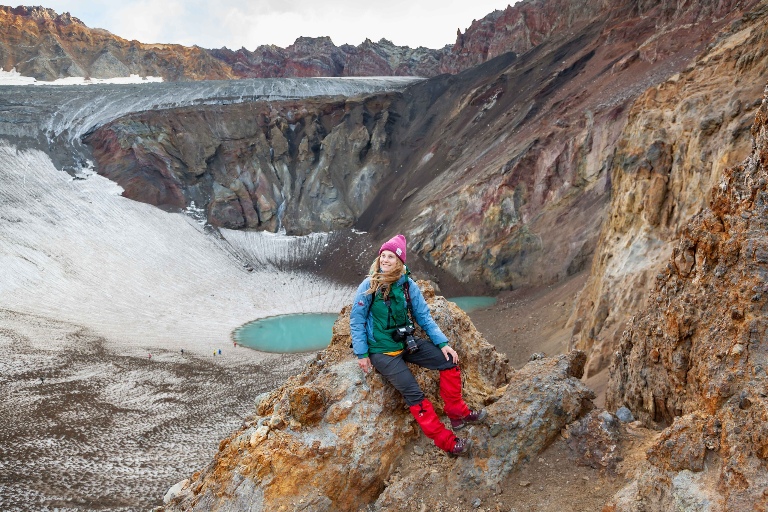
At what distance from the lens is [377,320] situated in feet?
14.8

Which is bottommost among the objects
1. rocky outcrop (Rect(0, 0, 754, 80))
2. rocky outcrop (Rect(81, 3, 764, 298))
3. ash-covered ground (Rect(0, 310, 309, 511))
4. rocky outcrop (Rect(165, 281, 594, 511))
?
ash-covered ground (Rect(0, 310, 309, 511))

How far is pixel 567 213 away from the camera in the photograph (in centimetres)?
3083

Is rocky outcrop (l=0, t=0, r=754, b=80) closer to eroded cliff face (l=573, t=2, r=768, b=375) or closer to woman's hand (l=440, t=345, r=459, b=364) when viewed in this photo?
eroded cliff face (l=573, t=2, r=768, b=375)

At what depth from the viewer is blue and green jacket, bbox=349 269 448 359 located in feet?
14.7

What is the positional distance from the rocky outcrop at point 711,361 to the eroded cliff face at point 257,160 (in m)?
46.7

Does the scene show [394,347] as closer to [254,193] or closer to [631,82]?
[631,82]

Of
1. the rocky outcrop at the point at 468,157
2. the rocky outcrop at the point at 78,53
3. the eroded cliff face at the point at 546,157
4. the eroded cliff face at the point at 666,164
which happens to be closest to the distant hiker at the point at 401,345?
the eroded cliff face at the point at 666,164

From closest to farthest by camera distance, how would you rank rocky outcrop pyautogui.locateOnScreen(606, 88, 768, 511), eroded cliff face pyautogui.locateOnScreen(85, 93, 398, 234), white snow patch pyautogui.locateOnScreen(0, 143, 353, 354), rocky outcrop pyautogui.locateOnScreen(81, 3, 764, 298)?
rocky outcrop pyautogui.locateOnScreen(606, 88, 768, 511)
rocky outcrop pyautogui.locateOnScreen(81, 3, 764, 298)
white snow patch pyautogui.locateOnScreen(0, 143, 353, 354)
eroded cliff face pyautogui.locateOnScreen(85, 93, 398, 234)

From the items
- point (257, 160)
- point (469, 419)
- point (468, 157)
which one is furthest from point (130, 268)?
point (469, 419)

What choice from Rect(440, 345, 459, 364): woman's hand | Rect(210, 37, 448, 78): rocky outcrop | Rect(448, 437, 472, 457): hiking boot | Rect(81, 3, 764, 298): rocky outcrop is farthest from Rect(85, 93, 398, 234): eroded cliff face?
Rect(210, 37, 448, 78): rocky outcrop

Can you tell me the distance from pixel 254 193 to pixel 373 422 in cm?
5321

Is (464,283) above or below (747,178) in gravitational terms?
below

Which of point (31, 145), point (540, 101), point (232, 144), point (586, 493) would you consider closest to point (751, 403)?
point (586, 493)

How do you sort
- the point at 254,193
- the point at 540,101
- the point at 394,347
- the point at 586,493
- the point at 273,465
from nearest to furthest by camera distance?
the point at 586,493 < the point at 273,465 < the point at 394,347 < the point at 540,101 < the point at 254,193
